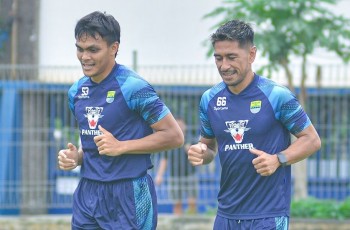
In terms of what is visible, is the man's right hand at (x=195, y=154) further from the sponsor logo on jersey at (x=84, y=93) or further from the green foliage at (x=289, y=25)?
the green foliage at (x=289, y=25)

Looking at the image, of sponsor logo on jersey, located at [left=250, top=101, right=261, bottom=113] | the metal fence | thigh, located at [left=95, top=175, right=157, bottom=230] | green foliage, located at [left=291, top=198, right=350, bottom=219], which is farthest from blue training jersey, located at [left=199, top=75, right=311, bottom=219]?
the metal fence

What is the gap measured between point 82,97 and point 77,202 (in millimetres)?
816

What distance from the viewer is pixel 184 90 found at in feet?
50.8

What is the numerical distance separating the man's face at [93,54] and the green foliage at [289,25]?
6350 mm

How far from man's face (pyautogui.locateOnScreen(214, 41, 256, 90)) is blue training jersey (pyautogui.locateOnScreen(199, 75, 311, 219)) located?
164 mm

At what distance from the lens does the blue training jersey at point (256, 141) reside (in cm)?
784

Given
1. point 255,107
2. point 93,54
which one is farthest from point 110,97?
point 255,107

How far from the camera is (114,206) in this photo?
7.95 m

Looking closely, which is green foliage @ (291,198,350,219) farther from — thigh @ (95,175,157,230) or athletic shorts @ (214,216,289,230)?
thigh @ (95,175,157,230)

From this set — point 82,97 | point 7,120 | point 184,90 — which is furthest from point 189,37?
point 82,97

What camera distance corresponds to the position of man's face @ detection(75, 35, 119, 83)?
7.89 meters

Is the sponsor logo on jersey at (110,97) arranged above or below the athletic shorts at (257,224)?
above

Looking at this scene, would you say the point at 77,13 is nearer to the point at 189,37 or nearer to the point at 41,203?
the point at 189,37

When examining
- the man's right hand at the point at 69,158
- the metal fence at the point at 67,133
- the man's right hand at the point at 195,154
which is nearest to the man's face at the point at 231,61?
the man's right hand at the point at 195,154
